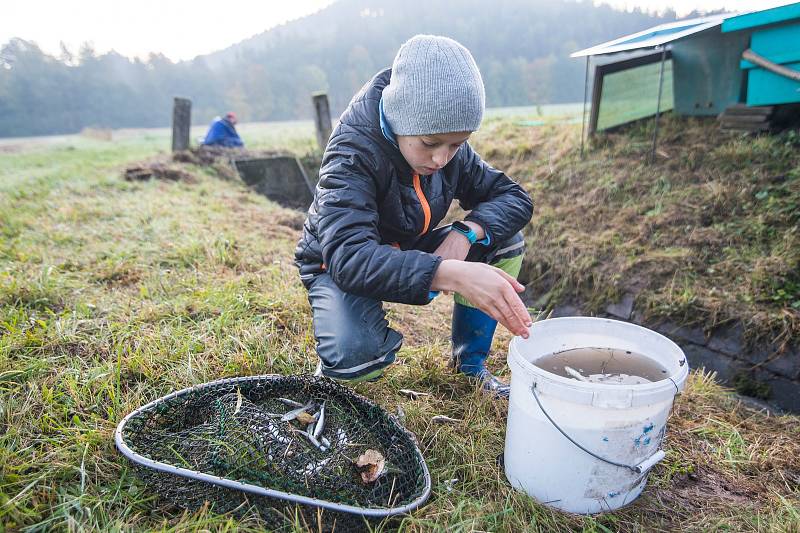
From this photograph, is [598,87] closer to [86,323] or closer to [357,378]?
[357,378]

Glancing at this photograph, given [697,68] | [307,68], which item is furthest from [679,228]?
[307,68]

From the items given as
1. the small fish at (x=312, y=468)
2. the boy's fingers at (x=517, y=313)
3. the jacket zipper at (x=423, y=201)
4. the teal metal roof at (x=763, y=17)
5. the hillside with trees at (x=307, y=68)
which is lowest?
the small fish at (x=312, y=468)

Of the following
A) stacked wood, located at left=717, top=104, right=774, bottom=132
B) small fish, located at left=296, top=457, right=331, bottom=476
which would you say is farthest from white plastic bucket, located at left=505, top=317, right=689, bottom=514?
stacked wood, located at left=717, top=104, right=774, bottom=132

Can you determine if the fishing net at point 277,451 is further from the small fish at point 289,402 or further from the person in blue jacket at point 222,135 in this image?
the person in blue jacket at point 222,135

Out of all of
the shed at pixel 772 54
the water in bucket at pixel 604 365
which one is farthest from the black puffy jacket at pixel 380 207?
the shed at pixel 772 54

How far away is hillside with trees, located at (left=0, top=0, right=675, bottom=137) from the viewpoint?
4697 centimetres

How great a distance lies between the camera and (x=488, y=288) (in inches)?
57.4

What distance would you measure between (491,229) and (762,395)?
199 cm

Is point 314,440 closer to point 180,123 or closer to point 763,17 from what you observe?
point 763,17

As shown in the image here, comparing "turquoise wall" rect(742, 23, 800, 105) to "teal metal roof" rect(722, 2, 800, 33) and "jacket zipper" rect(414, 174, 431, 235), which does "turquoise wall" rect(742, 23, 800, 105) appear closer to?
"teal metal roof" rect(722, 2, 800, 33)

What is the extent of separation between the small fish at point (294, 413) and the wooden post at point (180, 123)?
28.0 feet

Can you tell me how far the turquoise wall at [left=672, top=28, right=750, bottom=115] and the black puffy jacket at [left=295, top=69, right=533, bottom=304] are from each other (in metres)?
3.68

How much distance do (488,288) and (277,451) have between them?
2.79ft

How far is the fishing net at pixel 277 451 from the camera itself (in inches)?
56.2
